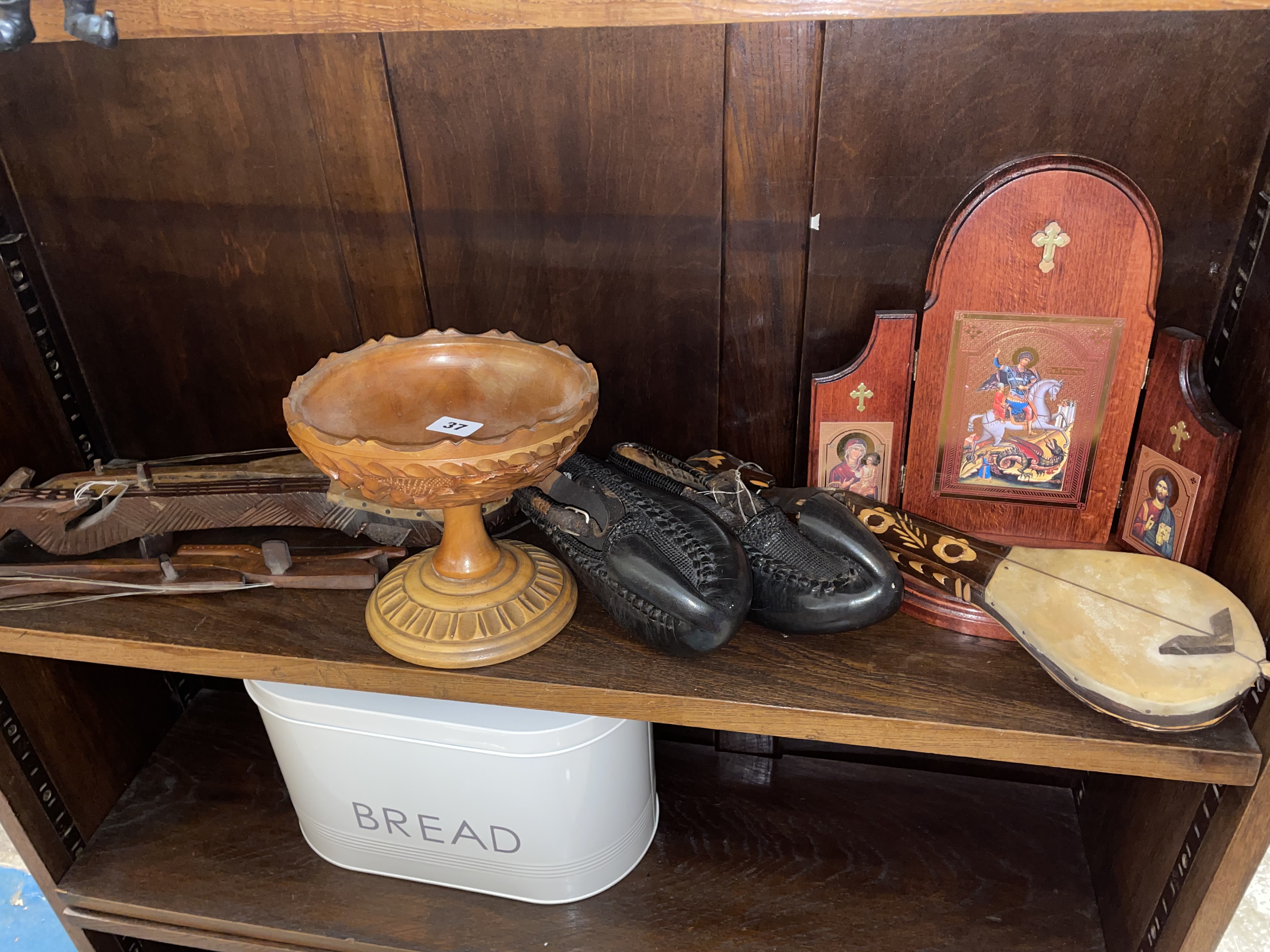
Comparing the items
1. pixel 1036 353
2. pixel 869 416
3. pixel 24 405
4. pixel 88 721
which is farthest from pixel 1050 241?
pixel 88 721

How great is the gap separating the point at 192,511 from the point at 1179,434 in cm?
87

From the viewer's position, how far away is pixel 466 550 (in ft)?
2.53

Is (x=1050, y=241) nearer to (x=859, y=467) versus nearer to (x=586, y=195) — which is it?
(x=859, y=467)

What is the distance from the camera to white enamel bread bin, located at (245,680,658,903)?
0.85 metres

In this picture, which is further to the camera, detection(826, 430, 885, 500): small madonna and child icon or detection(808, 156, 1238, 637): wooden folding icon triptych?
detection(826, 430, 885, 500): small madonna and child icon

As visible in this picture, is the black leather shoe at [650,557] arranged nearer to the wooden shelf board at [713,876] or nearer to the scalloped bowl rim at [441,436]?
the scalloped bowl rim at [441,436]

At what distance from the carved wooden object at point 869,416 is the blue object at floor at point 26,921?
111 cm

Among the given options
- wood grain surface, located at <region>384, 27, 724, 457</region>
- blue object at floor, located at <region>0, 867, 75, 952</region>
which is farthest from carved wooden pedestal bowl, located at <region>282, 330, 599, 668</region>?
blue object at floor, located at <region>0, 867, 75, 952</region>

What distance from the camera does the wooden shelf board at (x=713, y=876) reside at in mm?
935

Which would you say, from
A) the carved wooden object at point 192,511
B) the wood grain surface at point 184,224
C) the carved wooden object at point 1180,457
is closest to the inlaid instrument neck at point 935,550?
the carved wooden object at point 1180,457

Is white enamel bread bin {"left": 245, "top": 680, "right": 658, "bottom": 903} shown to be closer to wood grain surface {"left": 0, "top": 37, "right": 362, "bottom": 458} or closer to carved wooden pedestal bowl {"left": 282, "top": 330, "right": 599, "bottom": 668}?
carved wooden pedestal bowl {"left": 282, "top": 330, "right": 599, "bottom": 668}

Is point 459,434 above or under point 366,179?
under

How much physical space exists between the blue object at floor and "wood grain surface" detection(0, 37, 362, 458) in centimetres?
70

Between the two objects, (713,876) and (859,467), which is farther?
(713,876)
